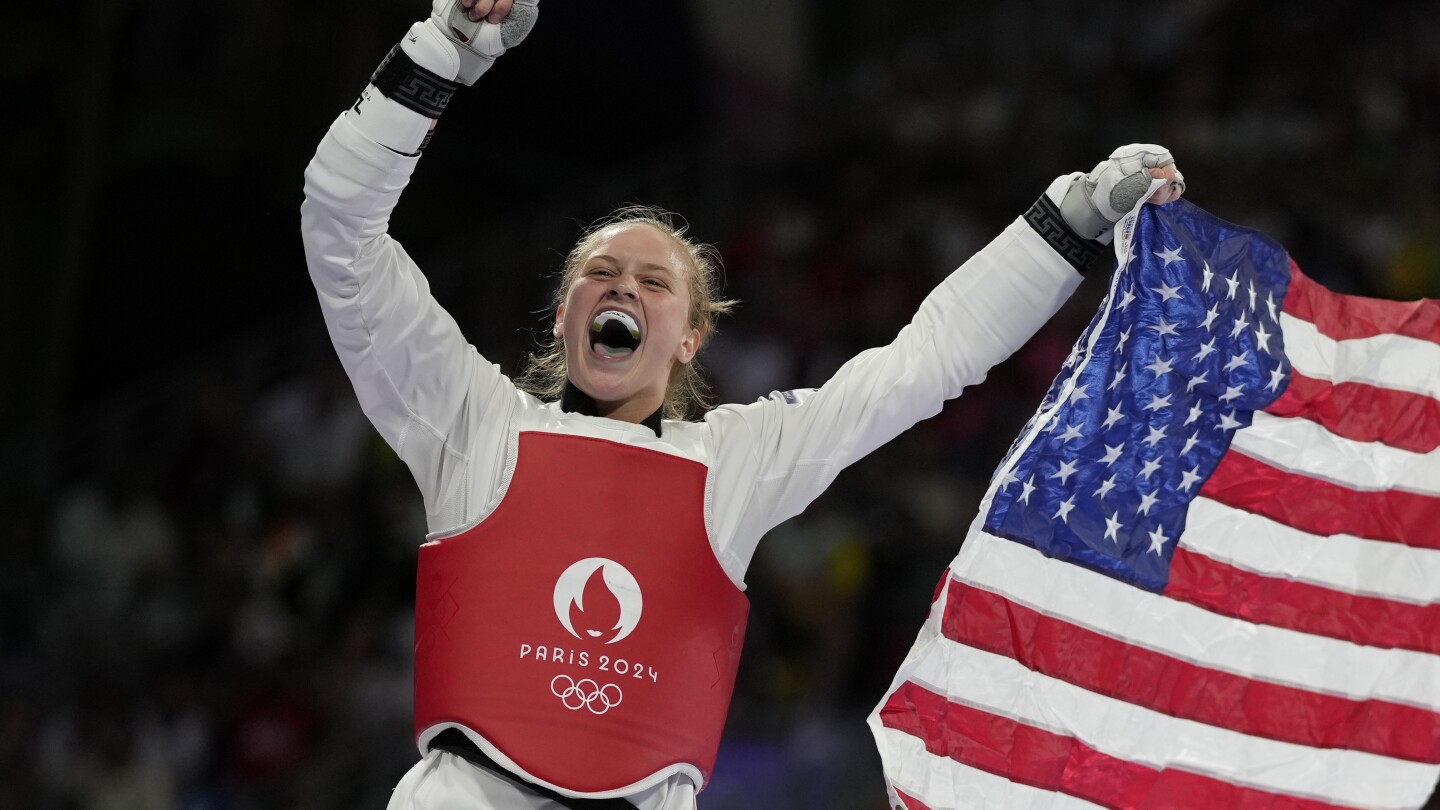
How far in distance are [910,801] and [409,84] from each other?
6.22 ft

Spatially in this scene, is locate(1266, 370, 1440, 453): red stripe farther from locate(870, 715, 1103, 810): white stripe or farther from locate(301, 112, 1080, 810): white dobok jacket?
locate(870, 715, 1103, 810): white stripe

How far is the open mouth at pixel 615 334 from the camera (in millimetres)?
3740

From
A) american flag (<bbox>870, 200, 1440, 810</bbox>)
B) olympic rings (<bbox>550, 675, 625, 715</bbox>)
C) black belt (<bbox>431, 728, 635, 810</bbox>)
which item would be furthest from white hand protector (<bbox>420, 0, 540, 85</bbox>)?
american flag (<bbox>870, 200, 1440, 810</bbox>)

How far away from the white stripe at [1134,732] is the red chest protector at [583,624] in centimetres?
58

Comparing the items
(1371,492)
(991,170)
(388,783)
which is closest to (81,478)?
(388,783)

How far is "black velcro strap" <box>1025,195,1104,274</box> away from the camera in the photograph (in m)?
4.05

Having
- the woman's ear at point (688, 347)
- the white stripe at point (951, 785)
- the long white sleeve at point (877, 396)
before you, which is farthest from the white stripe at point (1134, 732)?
the woman's ear at point (688, 347)

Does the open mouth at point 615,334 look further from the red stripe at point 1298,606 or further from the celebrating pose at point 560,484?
the red stripe at point 1298,606

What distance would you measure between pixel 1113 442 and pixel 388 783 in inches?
184

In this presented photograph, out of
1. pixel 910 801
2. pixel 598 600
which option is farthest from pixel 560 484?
pixel 910 801

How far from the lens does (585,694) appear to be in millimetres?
3406

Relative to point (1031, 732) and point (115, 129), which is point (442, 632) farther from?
point (115, 129)

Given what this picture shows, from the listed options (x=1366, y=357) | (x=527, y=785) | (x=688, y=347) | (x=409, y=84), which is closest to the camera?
(x=527, y=785)

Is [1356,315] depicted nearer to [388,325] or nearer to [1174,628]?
[1174,628]
